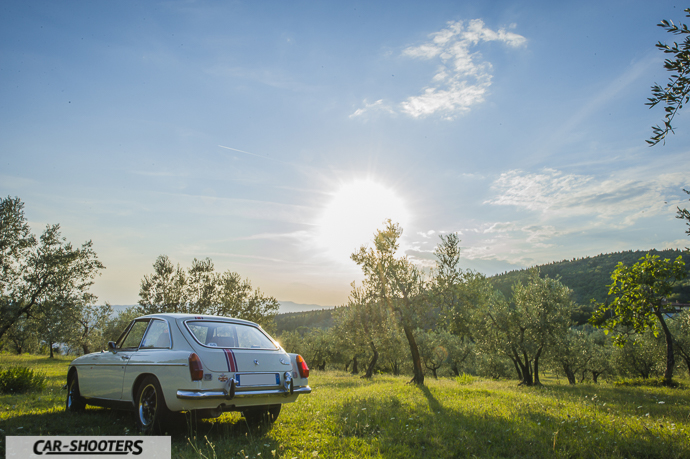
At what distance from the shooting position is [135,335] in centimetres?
705

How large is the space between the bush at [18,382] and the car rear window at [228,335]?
30.4 ft

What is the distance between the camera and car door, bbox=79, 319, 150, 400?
21.8ft

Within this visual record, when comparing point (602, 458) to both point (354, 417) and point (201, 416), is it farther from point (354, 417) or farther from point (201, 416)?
point (201, 416)

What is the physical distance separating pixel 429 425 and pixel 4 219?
33966mm

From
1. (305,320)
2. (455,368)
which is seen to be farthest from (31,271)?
(305,320)

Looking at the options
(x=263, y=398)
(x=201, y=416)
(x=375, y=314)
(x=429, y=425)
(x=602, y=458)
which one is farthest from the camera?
(x=375, y=314)

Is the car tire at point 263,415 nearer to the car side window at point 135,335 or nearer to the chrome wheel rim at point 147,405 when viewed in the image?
the chrome wheel rim at point 147,405

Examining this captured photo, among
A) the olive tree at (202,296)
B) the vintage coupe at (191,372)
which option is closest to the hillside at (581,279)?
the olive tree at (202,296)

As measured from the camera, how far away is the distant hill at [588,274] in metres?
110

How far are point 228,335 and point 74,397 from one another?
459 cm

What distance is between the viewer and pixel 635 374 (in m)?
44.6

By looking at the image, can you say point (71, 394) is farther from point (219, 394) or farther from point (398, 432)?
point (398, 432)

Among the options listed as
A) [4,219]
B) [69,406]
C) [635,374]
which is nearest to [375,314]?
[69,406]

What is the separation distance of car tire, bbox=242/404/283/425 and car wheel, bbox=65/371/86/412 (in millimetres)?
4055
